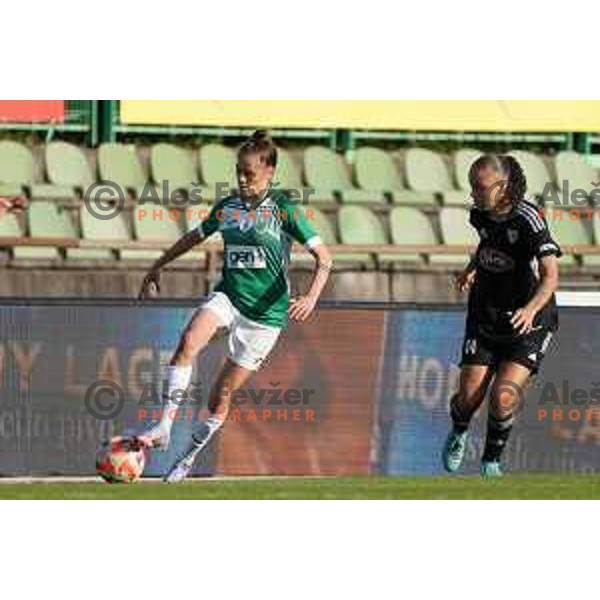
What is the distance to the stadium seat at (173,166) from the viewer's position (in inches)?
939

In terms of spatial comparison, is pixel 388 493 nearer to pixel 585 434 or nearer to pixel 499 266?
pixel 499 266

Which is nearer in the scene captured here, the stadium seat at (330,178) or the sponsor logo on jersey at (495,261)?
the sponsor logo on jersey at (495,261)

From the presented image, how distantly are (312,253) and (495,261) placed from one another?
1.45 metres

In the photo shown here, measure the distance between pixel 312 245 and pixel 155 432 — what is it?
198cm

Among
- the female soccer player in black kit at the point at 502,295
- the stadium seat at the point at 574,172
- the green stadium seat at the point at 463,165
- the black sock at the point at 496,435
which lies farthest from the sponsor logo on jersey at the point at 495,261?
the stadium seat at the point at 574,172

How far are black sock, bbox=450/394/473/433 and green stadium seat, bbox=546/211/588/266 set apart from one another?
7.02 m

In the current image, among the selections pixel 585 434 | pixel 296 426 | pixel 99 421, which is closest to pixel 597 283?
pixel 585 434

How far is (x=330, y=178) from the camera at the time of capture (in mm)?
24703

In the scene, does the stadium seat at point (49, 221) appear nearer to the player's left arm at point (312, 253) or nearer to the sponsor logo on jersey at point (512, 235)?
the player's left arm at point (312, 253)

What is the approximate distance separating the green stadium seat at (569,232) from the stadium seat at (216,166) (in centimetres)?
325

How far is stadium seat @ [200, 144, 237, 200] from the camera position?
2390 centimetres

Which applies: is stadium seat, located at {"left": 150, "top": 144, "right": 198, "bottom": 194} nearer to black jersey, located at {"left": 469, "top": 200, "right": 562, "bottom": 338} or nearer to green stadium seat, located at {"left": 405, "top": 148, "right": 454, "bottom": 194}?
green stadium seat, located at {"left": 405, "top": 148, "right": 454, "bottom": 194}

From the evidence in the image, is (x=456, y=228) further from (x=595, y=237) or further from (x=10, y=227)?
(x=10, y=227)

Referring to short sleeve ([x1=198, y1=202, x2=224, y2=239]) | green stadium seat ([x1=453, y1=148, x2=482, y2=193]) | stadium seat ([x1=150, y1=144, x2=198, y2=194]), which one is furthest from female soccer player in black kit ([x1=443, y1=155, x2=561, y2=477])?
green stadium seat ([x1=453, y1=148, x2=482, y2=193])
